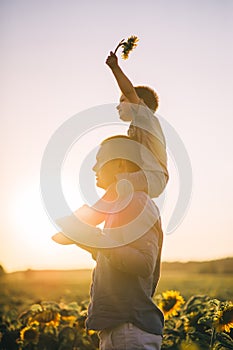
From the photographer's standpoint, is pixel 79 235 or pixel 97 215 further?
pixel 97 215

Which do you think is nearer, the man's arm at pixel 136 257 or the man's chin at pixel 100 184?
the man's arm at pixel 136 257

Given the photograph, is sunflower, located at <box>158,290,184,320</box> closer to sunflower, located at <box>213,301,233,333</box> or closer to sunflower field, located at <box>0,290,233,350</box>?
sunflower field, located at <box>0,290,233,350</box>

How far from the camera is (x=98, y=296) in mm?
2318

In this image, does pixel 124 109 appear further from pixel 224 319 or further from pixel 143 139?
pixel 224 319

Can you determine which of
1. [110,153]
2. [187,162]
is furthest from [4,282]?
[110,153]

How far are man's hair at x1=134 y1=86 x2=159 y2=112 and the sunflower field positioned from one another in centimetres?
102

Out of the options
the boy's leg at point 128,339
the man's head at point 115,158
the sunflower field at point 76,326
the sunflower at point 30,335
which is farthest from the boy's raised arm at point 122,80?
the sunflower at point 30,335

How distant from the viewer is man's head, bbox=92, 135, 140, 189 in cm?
241

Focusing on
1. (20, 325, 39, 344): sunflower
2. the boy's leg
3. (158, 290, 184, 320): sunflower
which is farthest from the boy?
(20, 325, 39, 344): sunflower

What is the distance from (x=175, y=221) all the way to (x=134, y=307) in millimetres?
580

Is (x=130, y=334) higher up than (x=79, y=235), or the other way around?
(x=79, y=235)

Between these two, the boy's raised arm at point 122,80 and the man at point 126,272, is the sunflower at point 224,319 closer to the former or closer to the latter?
the man at point 126,272

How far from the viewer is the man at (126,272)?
7.29 feet

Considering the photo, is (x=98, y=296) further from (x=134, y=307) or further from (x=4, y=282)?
(x=4, y=282)
